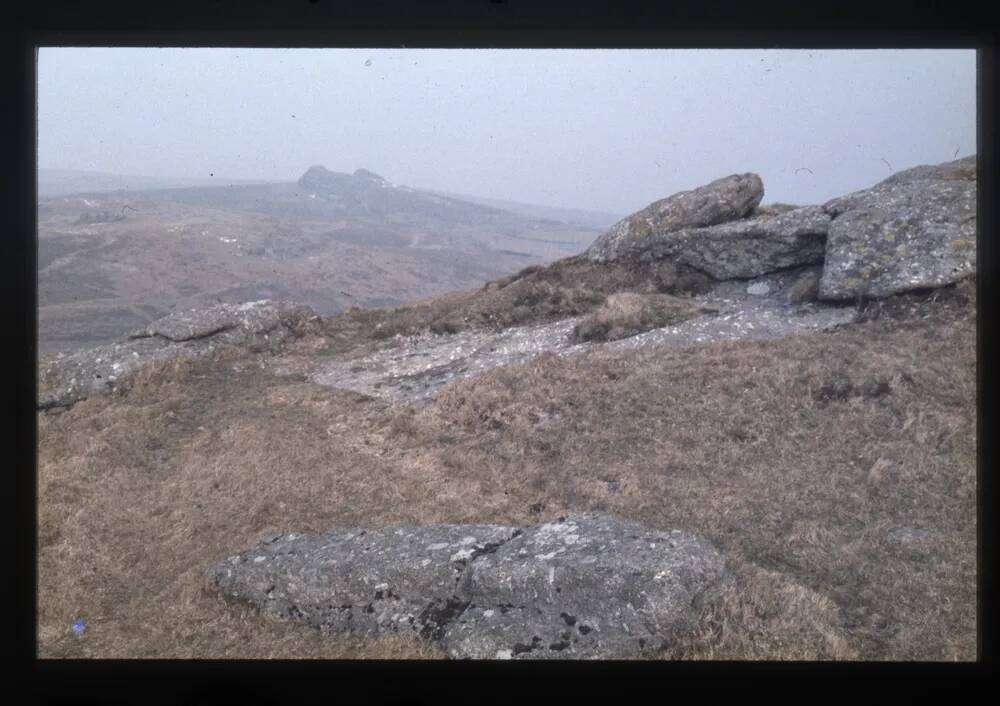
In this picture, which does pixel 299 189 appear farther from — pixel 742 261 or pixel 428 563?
pixel 742 261

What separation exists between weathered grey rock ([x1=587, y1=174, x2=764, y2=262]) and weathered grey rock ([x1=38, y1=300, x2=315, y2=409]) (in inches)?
161

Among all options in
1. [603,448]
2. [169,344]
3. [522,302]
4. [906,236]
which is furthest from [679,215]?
[169,344]

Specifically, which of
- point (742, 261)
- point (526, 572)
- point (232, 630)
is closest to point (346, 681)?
point (232, 630)

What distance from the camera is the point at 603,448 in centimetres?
580

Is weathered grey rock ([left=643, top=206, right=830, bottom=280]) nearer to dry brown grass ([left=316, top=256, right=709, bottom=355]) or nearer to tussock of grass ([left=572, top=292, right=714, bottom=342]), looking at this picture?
dry brown grass ([left=316, top=256, right=709, bottom=355])

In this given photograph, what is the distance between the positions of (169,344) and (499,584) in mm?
5656

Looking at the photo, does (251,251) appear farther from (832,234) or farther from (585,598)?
(832,234)

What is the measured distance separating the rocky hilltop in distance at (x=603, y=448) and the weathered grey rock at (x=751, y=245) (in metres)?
0.03

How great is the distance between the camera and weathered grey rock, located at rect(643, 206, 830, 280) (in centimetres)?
894

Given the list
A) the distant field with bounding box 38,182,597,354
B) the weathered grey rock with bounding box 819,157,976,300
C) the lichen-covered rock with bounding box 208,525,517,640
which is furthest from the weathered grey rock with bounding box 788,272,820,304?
the lichen-covered rock with bounding box 208,525,517,640

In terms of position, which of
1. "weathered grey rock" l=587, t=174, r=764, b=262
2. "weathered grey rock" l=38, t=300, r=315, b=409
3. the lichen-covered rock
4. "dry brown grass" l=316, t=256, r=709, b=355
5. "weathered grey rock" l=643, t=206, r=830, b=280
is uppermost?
"weathered grey rock" l=587, t=174, r=764, b=262

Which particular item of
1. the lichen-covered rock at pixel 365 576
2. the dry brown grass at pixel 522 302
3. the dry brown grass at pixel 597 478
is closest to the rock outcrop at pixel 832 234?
the dry brown grass at pixel 522 302

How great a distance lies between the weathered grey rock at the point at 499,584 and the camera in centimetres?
394

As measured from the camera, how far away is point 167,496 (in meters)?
5.36
